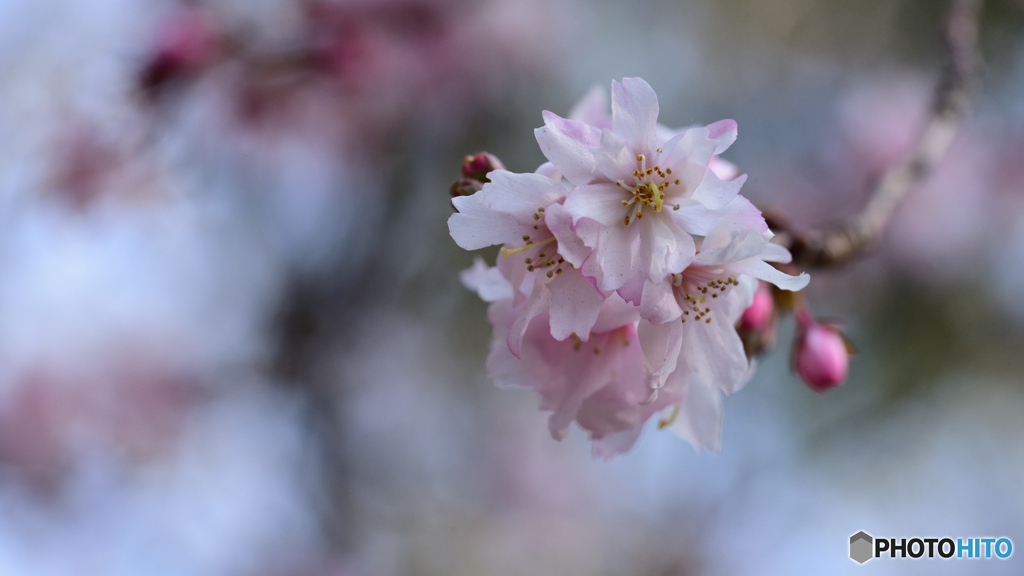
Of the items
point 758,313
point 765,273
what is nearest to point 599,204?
point 765,273

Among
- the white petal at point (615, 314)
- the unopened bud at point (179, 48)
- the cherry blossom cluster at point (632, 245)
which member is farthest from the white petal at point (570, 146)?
the unopened bud at point (179, 48)

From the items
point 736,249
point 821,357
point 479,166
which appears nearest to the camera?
point 736,249

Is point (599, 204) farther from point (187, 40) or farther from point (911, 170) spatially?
point (187, 40)

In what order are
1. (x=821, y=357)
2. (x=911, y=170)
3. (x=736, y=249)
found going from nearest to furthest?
(x=736, y=249) → (x=821, y=357) → (x=911, y=170)

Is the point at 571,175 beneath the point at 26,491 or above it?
beneath

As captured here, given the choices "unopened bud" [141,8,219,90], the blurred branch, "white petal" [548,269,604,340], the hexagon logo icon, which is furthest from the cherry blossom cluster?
"unopened bud" [141,8,219,90]

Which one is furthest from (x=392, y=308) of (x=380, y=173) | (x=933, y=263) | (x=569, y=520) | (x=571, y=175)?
(x=933, y=263)

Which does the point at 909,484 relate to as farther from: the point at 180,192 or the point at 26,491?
the point at 26,491

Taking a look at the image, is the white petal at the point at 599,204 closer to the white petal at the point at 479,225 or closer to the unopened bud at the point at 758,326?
the white petal at the point at 479,225
